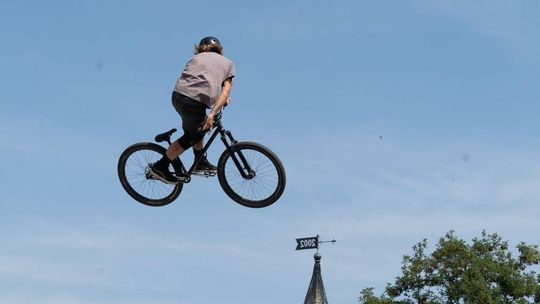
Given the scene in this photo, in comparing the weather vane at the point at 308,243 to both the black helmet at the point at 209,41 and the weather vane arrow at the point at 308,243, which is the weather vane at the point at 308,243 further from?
the black helmet at the point at 209,41

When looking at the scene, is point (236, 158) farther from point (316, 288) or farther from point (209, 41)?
point (316, 288)

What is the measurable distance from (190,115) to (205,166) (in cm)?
137

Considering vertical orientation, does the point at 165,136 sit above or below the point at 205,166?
above

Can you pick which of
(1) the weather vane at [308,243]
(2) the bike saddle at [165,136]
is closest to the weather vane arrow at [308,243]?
(1) the weather vane at [308,243]

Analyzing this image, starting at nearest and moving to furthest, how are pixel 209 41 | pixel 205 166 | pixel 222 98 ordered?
pixel 222 98 → pixel 209 41 → pixel 205 166

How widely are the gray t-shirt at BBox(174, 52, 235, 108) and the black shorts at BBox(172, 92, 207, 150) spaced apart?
0.10 m

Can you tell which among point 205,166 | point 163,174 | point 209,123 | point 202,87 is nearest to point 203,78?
point 202,87

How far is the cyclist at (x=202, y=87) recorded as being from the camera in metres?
15.5

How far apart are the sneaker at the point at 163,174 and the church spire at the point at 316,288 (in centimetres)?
5849

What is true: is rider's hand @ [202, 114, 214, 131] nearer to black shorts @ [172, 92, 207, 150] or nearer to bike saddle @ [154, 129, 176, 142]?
black shorts @ [172, 92, 207, 150]

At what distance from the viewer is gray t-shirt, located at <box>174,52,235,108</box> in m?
15.5

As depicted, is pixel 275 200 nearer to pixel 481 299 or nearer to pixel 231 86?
pixel 231 86

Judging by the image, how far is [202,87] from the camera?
50.8ft

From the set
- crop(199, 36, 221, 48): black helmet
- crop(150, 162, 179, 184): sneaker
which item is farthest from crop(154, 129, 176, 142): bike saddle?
crop(199, 36, 221, 48): black helmet
